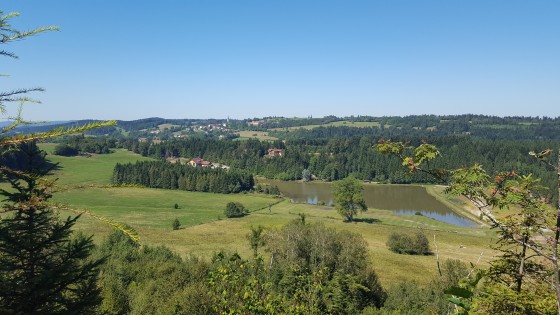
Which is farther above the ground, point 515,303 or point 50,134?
point 50,134

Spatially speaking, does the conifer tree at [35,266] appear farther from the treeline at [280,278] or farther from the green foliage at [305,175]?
the green foliage at [305,175]

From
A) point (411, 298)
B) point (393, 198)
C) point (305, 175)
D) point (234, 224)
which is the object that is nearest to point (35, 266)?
point (411, 298)

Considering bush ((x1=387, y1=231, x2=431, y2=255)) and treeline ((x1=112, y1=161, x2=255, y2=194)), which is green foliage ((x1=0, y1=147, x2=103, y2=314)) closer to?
bush ((x1=387, y1=231, x2=431, y2=255))

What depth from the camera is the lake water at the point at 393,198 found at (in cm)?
7625

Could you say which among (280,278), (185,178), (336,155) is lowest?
(185,178)

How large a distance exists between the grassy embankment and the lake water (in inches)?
302

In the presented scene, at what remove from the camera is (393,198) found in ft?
308

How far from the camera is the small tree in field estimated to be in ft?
218

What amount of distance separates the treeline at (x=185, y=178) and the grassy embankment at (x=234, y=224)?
5.33m

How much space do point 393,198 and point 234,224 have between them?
166 ft

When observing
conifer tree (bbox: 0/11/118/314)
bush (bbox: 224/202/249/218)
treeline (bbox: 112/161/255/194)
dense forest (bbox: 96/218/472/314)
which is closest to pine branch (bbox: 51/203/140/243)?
conifer tree (bbox: 0/11/118/314)

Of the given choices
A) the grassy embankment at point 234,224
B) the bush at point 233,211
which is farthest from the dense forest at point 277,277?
the bush at point 233,211

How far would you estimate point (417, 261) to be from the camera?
45.1 m

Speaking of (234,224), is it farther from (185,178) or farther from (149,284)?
(185,178)
